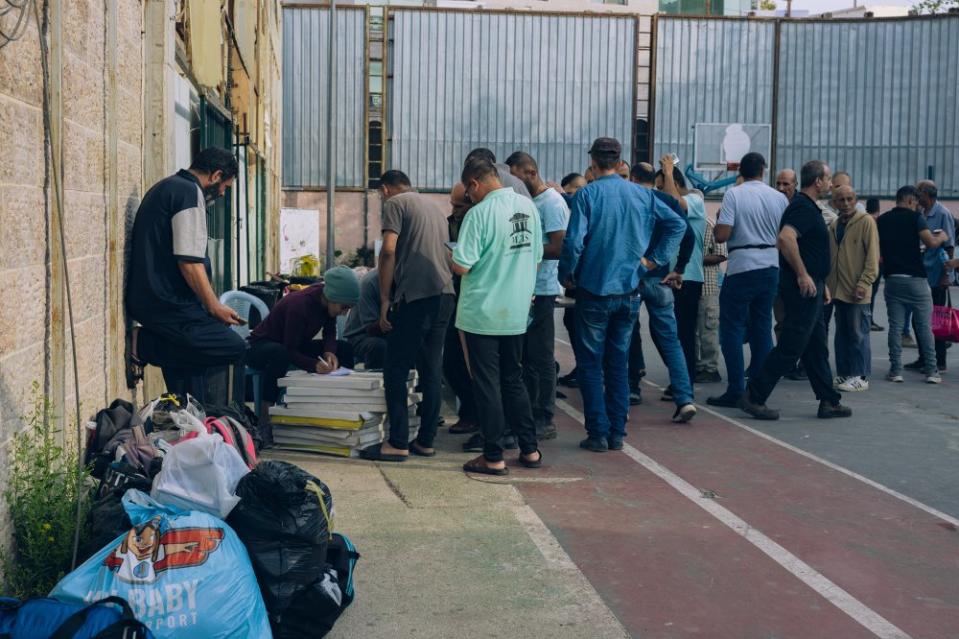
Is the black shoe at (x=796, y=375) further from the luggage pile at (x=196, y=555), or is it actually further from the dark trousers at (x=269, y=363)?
the luggage pile at (x=196, y=555)

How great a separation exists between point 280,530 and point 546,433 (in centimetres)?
403

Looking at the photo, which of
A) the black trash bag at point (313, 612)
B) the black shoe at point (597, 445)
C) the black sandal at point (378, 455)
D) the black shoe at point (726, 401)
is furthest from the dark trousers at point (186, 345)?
the black shoe at point (726, 401)

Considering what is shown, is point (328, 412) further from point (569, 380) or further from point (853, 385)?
point (853, 385)

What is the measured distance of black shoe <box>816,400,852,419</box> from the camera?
9.09 metres

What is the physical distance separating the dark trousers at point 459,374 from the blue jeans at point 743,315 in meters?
2.36

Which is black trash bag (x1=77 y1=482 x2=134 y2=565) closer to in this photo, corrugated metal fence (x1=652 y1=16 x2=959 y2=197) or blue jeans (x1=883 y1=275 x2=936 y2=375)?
blue jeans (x1=883 y1=275 x2=936 y2=375)

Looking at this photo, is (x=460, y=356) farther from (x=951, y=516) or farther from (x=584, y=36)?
(x=584, y=36)

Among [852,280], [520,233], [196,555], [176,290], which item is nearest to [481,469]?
[520,233]

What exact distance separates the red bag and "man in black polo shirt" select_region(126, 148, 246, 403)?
8010mm

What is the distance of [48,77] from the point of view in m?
4.53

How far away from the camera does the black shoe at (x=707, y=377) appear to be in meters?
11.1

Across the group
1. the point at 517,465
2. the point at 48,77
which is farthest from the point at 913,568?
the point at 48,77

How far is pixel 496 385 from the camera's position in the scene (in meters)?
6.88

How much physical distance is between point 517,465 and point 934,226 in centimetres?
824
